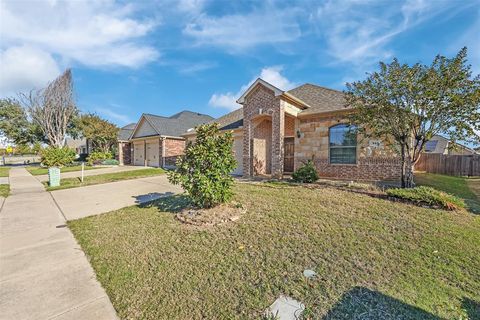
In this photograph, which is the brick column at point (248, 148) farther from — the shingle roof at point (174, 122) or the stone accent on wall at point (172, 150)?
the shingle roof at point (174, 122)

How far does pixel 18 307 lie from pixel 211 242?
2595mm

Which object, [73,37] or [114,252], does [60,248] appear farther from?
[73,37]

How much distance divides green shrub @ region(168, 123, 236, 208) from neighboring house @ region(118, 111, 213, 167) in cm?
1401

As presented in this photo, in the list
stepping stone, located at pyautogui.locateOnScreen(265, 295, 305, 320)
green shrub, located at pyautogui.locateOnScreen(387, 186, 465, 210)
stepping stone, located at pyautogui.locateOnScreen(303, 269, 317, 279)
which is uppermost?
green shrub, located at pyautogui.locateOnScreen(387, 186, 465, 210)

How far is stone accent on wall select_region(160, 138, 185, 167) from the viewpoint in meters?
19.5

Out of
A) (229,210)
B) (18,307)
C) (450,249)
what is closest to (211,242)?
(229,210)

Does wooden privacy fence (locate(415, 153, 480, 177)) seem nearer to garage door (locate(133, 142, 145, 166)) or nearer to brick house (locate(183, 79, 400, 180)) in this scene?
brick house (locate(183, 79, 400, 180))

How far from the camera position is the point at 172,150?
796 inches

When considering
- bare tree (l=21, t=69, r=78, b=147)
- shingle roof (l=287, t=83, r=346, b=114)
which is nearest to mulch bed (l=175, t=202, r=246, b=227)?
shingle roof (l=287, t=83, r=346, b=114)

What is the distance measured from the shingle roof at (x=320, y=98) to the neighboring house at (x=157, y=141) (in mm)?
11515

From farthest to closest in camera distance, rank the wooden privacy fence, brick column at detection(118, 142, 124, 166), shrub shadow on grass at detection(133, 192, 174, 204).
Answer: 1. brick column at detection(118, 142, 124, 166)
2. the wooden privacy fence
3. shrub shadow on grass at detection(133, 192, 174, 204)

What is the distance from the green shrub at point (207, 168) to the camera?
5211 millimetres

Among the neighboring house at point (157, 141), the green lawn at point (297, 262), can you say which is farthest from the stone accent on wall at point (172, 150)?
the green lawn at point (297, 262)

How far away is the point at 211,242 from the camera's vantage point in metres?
4.12
